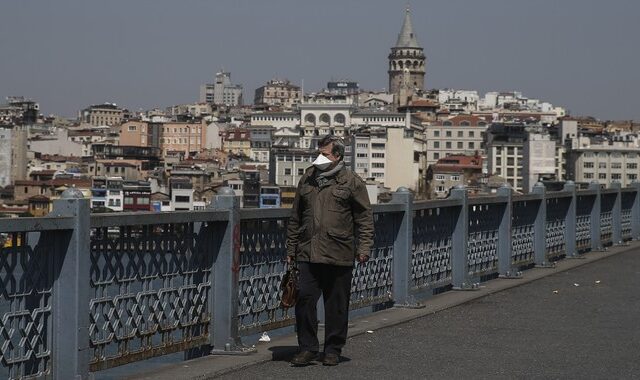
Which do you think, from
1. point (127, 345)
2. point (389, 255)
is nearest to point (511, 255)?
point (389, 255)

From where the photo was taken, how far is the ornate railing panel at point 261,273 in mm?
9445

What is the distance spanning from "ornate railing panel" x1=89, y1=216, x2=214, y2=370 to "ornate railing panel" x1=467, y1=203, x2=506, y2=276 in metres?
5.81

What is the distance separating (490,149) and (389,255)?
183113mm

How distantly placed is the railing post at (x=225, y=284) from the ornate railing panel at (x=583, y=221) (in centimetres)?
1122

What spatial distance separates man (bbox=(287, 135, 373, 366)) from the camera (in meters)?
8.50

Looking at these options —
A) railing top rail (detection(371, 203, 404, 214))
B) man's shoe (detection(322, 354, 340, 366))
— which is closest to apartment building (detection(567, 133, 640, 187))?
railing top rail (detection(371, 203, 404, 214))

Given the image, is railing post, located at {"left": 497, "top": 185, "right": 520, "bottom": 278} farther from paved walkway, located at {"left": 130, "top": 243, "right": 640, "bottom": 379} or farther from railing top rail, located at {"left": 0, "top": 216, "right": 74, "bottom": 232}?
railing top rail, located at {"left": 0, "top": 216, "right": 74, "bottom": 232}

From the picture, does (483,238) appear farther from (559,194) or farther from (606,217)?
(606,217)

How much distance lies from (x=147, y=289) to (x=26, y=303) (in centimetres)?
118

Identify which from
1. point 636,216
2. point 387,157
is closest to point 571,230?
point 636,216

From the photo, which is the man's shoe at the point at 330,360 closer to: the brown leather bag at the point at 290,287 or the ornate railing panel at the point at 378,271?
the brown leather bag at the point at 290,287

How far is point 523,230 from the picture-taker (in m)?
16.8

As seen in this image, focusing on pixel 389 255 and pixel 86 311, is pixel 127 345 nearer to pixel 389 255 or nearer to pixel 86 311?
pixel 86 311

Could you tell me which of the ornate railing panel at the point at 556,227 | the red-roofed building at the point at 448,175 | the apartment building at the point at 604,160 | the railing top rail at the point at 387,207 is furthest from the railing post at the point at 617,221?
the apartment building at the point at 604,160
